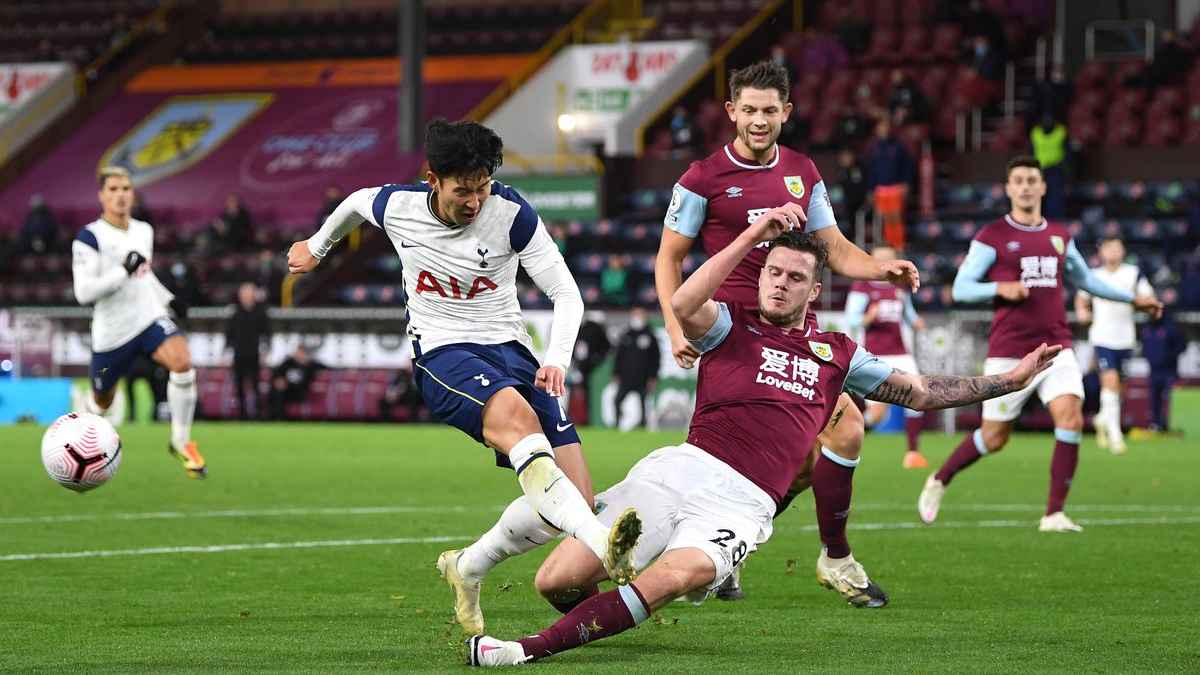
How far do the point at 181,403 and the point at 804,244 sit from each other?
970 centimetres

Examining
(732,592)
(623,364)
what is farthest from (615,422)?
(732,592)

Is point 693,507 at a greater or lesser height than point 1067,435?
greater

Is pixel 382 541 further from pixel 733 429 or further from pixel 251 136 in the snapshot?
pixel 251 136

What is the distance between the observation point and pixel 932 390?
25.7ft

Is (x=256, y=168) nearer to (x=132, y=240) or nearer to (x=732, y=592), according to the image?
(x=132, y=240)

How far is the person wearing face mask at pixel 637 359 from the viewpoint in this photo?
2745 centimetres

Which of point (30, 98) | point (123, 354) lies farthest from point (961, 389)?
point (30, 98)

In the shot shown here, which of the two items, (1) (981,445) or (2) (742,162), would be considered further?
(1) (981,445)

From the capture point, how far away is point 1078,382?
12.5m

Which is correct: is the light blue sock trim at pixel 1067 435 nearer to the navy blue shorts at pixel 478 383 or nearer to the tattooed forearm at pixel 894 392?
the tattooed forearm at pixel 894 392

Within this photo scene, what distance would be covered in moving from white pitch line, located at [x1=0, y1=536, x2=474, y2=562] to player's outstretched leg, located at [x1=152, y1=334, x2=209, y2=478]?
4.31 metres

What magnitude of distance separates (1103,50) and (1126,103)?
3.23 meters

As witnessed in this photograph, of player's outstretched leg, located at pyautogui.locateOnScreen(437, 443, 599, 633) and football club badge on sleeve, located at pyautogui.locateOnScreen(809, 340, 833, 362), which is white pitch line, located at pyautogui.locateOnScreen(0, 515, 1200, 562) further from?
football club badge on sleeve, located at pyautogui.locateOnScreen(809, 340, 833, 362)

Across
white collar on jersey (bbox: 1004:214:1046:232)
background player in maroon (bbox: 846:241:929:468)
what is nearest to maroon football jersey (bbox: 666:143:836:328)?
white collar on jersey (bbox: 1004:214:1046:232)
